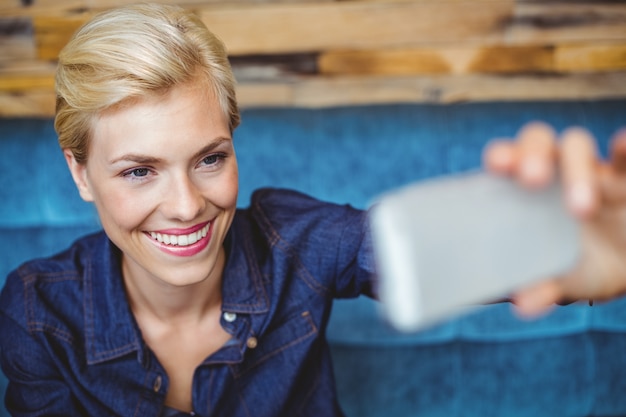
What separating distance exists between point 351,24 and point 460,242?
1.47 m

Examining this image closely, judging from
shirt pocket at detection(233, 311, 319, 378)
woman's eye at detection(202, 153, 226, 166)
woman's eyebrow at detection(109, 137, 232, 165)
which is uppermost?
woman's eyebrow at detection(109, 137, 232, 165)

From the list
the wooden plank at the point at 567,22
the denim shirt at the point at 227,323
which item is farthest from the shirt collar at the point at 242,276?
the wooden plank at the point at 567,22

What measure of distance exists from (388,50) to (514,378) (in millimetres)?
859

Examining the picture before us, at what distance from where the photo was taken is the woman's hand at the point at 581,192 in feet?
1.60

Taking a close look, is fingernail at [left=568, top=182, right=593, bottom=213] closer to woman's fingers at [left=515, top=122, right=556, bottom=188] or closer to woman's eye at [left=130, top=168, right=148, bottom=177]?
woman's fingers at [left=515, top=122, right=556, bottom=188]

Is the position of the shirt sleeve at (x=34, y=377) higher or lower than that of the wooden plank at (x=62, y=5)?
lower

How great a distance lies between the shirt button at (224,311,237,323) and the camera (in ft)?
4.00

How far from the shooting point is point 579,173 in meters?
0.49

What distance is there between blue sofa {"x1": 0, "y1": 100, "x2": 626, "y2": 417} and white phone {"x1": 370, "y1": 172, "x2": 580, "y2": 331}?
113cm

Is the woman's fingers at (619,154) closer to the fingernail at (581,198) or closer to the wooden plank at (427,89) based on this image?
the fingernail at (581,198)

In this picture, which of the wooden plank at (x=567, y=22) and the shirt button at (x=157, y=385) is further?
the wooden plank at (x=567, y=22)

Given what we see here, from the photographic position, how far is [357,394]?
5.40 feet

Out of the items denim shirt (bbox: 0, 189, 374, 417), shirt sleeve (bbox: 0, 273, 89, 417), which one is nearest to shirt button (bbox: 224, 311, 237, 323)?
denim shirt (bbox: 0, 189, 374, 417)

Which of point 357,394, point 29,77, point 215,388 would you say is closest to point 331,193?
point 357,394
